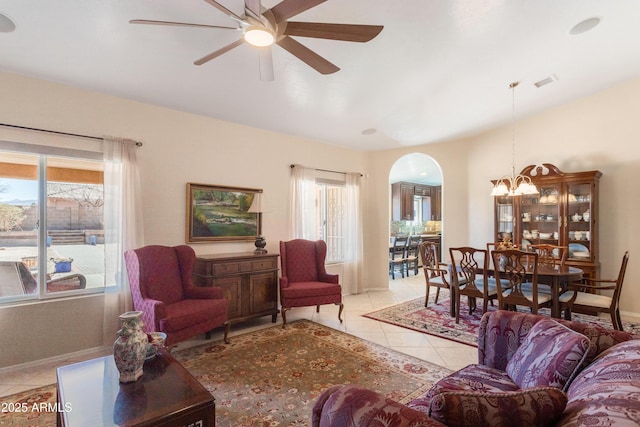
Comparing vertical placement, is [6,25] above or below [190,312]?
above

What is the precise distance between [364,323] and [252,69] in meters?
3.21

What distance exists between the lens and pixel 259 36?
1873 mm

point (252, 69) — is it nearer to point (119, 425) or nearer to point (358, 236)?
point (119, 425)

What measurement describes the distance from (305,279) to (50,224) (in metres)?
2.87

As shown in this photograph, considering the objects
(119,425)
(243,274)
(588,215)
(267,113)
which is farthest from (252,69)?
(588,215)

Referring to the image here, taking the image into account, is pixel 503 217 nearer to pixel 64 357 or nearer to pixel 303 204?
pixel 303 204

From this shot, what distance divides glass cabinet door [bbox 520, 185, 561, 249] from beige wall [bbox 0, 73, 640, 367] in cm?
52

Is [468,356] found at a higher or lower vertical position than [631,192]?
lower

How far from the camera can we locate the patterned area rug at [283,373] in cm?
218

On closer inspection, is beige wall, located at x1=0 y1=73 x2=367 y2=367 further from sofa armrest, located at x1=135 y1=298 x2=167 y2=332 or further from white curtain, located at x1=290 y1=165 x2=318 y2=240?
sofa armrest, located at x1=135 y1=298 x2=167 y2=332

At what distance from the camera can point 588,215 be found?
4.48m

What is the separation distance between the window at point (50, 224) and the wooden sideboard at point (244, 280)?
3.50 ft

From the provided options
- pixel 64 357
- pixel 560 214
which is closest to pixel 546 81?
pixel 560 214

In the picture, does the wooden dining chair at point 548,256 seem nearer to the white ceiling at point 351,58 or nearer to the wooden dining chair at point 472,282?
the wooden dining chair at point 472,282
